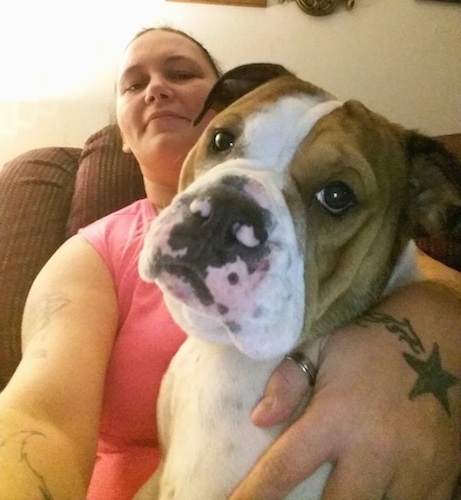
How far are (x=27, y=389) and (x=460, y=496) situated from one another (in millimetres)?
859

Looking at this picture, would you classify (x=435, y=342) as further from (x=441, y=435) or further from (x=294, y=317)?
(x=294, y=317)

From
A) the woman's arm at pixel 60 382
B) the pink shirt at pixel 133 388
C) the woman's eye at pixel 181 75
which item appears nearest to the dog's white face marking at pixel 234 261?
the woman's arm at pixel 60 382

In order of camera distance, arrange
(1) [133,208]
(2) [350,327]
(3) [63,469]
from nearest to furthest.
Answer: (3) [63,469] → (2) [350,327] → (1) [133,208]

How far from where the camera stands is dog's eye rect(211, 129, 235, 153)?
1284 mm

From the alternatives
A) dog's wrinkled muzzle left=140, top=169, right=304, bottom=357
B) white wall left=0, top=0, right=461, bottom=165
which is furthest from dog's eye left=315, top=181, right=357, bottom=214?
white wall left=0, top=0, right=461, bottom=165

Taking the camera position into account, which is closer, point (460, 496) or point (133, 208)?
point (460, 496)

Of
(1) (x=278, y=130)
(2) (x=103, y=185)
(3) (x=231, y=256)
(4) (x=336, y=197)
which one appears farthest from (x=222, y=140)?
(2) (x=103, y=185)

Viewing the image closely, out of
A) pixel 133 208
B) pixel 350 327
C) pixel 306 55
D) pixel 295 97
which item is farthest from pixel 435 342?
pixel 306 55

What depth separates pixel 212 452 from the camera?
114 cm

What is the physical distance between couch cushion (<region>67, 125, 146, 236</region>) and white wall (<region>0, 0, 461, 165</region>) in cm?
61

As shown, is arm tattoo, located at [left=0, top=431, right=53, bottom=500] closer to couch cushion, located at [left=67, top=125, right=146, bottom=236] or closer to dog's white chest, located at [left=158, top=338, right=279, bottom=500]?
dog's white chest, located at [left=158, top=338, right=279, bottom=500]

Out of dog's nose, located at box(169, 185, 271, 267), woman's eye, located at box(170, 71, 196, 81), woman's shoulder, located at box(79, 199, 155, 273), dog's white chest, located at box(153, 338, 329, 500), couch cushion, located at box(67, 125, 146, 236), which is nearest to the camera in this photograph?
dog's nose, located at box(169, 185, 271, 267)

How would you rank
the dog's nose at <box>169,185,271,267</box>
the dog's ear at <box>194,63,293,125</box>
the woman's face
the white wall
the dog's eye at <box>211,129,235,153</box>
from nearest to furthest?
the dog's nose at <box>169,185,271,267</box> → the dog's eye at <box>211,129,235,153</box> → the dog's ear at <box>194,63,293,125</box> → the woman's face → the white wall

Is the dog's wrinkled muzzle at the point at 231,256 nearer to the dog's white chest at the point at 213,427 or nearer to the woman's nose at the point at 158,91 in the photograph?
the dog's white chest at the point at 213,427
